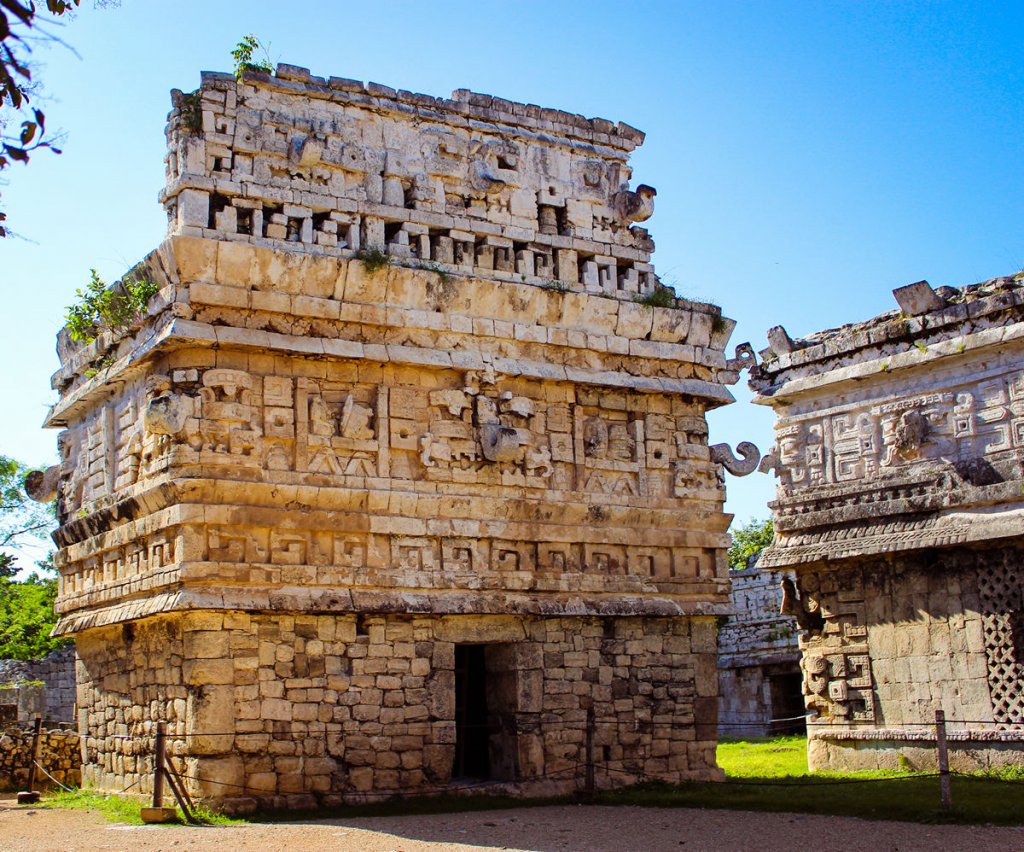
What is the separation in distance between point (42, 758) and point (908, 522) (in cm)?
1082

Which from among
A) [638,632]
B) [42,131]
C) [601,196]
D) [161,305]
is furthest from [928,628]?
[42,131]

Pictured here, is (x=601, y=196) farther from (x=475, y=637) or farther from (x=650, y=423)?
(x=475, y=637)

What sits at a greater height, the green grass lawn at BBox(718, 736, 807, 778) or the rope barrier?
the rope barrier

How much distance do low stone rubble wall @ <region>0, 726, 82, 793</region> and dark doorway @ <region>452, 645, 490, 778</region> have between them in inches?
195

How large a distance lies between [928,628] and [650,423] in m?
4.13

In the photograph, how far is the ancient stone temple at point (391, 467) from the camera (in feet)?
39.2

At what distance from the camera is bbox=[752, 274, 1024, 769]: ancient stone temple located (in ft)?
47.4

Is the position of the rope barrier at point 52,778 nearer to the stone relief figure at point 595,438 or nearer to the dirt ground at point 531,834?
the dirt ground at point 531,834

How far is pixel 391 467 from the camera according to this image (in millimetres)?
12844

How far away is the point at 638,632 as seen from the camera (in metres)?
13.9

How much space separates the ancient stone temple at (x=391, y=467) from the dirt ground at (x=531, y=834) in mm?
1071

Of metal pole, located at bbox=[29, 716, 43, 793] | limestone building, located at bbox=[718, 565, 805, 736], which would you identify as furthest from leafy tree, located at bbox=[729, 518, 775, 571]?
metal pole, located at bbox=[29, 716, 43, 793]

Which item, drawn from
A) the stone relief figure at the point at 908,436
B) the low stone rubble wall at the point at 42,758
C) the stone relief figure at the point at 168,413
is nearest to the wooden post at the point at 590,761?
the stone relief figure at the point at 168,413

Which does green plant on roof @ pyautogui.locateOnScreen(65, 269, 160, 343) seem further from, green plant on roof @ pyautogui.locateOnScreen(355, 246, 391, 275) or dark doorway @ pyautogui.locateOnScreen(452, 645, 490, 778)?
dark doorway @ pyautogui.locateOnScreen(452, 645, 490, 778)
